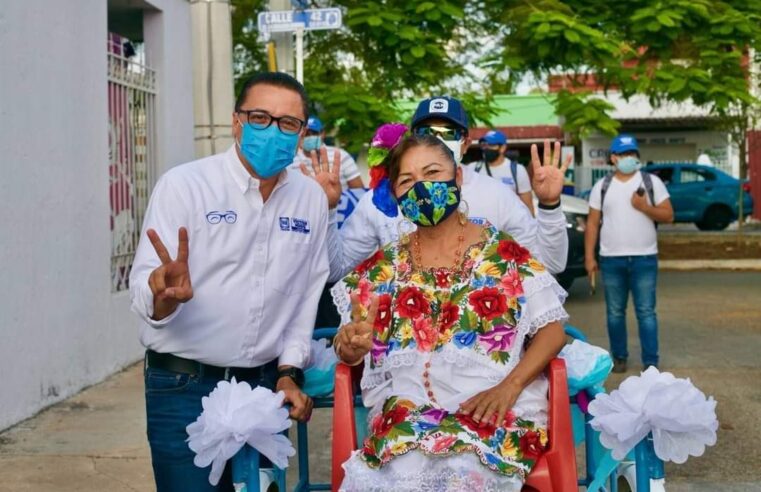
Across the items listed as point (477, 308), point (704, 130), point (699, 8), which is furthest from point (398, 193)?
point (704, 130)

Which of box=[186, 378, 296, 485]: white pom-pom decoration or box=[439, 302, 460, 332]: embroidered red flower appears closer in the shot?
box=[186, 378, 296, 485]: white pom-pom decoration

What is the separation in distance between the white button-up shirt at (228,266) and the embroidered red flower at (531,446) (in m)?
0.78

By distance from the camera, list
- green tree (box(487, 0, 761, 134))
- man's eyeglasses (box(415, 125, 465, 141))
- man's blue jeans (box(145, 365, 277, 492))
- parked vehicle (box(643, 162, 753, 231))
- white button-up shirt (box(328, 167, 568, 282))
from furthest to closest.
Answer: parked vehicle (box(643, 162, 753, 231)), green tree (box(487, 0, 761, 134)), man's eyeglasses (box(415, 125, 465, 141)), white button-up shirt (box(328, 167, 568, 282)), man's blue jeans (box(145, 365, 277, 492))

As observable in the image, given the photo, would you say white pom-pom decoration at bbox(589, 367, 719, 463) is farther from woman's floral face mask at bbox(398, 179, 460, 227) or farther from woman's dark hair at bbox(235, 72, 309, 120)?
woman's dark hair at bbox(235, 72, 309, 120)

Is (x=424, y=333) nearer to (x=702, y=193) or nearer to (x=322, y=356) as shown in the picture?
(x=322, y=356)

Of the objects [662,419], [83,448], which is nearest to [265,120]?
[662,419]

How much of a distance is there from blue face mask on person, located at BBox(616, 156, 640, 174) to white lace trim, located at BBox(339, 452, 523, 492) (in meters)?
5.80

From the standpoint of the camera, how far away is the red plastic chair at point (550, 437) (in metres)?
3.38

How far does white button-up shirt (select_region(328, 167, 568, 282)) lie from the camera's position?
4.29 meters

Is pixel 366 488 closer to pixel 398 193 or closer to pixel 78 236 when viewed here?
pixel 398 193

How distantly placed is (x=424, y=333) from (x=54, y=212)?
4613mm

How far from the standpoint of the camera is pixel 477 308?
3.53m

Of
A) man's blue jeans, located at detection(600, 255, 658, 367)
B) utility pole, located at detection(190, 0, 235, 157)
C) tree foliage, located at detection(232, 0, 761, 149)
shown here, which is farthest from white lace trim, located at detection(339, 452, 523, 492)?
tree foliage, located at detection(232, 0, 761, 149)

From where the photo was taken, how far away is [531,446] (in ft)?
11.2
